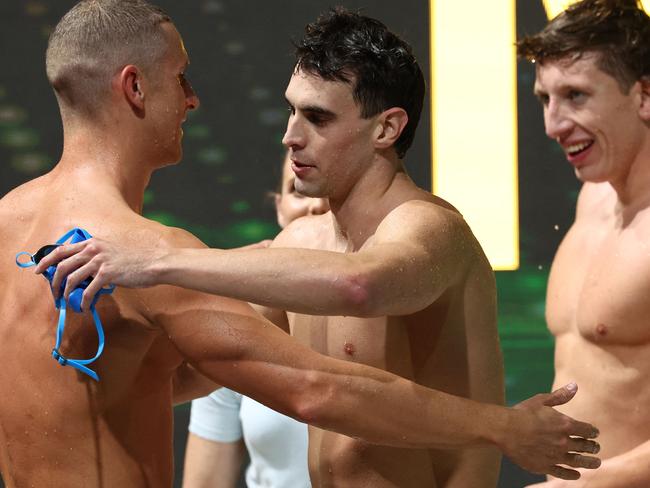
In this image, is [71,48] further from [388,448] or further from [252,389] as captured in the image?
[388,448]

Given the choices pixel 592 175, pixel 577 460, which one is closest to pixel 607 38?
pixel 592 175

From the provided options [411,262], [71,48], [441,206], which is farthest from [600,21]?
[71,48]

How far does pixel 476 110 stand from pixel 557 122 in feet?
4.07

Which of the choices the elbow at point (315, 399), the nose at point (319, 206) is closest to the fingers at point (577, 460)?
the elbow at point (315, 399)

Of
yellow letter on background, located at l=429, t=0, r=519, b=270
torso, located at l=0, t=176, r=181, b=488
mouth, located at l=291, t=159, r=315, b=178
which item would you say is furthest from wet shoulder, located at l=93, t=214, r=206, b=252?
yellow letter on background, located at l=429, t=0, r=519, b=270

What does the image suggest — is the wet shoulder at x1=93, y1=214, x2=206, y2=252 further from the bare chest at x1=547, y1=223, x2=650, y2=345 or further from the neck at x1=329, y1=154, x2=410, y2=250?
the bare chest at x1=547, y1=223, x2=650, y2=345

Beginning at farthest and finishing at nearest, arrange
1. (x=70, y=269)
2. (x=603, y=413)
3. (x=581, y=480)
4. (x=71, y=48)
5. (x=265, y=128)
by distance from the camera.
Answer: (x=265, y=128), (x=603, y=413), (x=581, y=480), (x=71, y=48), (x=70, y=269)

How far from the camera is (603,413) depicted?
2676mm

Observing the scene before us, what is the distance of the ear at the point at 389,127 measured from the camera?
2295 millimetres

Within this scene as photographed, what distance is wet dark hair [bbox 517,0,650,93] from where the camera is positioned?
→ 2684 mm

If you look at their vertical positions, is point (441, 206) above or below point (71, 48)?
below

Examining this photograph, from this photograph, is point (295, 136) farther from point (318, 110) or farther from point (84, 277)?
point (84, 277)

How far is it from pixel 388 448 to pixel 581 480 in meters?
0.50

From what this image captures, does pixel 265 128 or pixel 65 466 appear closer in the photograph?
pixel 65 466
